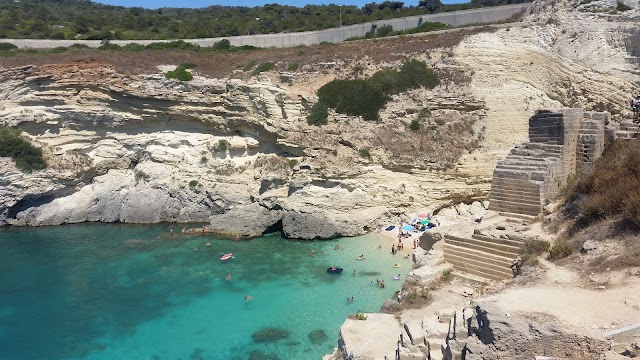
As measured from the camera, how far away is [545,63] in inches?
1064

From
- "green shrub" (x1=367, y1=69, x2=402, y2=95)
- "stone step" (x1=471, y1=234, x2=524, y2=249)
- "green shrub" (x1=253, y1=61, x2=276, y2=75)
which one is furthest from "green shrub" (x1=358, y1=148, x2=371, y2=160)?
"stone step" (x1=471, y1=234, x2=524, y2=249)

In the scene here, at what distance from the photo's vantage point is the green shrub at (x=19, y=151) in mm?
28953

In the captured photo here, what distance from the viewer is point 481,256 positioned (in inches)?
475

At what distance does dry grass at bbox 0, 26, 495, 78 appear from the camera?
3117 centimetres

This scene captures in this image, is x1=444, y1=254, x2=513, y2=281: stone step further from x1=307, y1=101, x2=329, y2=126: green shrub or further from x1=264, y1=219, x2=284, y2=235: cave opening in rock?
x1=307, y1=101, x2=329, y2=126: green shrub

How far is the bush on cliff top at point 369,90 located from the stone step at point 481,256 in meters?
16.1

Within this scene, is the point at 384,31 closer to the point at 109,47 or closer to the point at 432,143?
the point at 432,143

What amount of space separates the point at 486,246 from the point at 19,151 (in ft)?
97.5

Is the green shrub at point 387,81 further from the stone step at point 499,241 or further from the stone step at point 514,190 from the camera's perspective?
the stone step at point 499,241

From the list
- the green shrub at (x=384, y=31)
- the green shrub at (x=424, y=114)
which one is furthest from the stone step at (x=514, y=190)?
the green shrub at (x=384, y=31)

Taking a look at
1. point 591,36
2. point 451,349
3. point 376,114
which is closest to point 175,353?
point 451,349

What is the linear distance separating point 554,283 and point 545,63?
2236cm

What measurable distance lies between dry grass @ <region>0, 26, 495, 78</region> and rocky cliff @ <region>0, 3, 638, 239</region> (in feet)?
1.84

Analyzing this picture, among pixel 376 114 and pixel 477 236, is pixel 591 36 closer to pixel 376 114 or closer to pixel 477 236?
pixel 376 114
